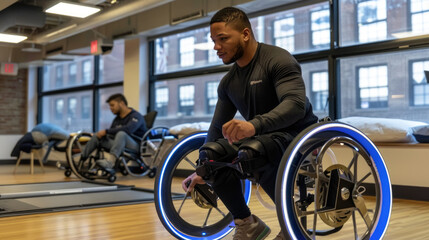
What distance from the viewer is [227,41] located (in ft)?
5.59

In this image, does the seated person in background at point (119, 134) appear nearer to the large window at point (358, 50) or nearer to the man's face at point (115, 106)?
the man's face at point (115, 106)

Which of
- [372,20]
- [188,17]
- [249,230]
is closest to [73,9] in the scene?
[188,17]

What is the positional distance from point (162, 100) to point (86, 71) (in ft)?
6.81

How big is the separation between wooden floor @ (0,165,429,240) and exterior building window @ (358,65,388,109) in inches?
48.6

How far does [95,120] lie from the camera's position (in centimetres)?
795

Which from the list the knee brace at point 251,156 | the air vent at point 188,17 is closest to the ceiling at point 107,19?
the air vent at point 188,17

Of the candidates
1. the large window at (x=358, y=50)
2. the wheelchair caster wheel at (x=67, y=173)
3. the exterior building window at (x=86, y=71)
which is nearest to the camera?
the large window at (x=358, y=50)

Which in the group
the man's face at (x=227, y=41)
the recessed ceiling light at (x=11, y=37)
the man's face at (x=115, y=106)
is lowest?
the man's face at (x=115, y=106)

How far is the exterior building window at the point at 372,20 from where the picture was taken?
431 centimetres

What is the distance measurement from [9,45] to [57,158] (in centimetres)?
221

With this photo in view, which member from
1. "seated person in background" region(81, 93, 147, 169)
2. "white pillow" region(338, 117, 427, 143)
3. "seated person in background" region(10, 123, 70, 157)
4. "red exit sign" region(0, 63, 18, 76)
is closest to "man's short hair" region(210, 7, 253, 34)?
"white pillow" region(338, 117, 427, 143)

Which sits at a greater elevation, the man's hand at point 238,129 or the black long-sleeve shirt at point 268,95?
the black long-sleeve shirt at point 268,95

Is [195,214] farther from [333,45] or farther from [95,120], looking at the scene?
[95,120]

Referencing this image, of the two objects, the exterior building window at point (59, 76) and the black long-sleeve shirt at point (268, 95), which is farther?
the exterior building window at point (59, 76)
